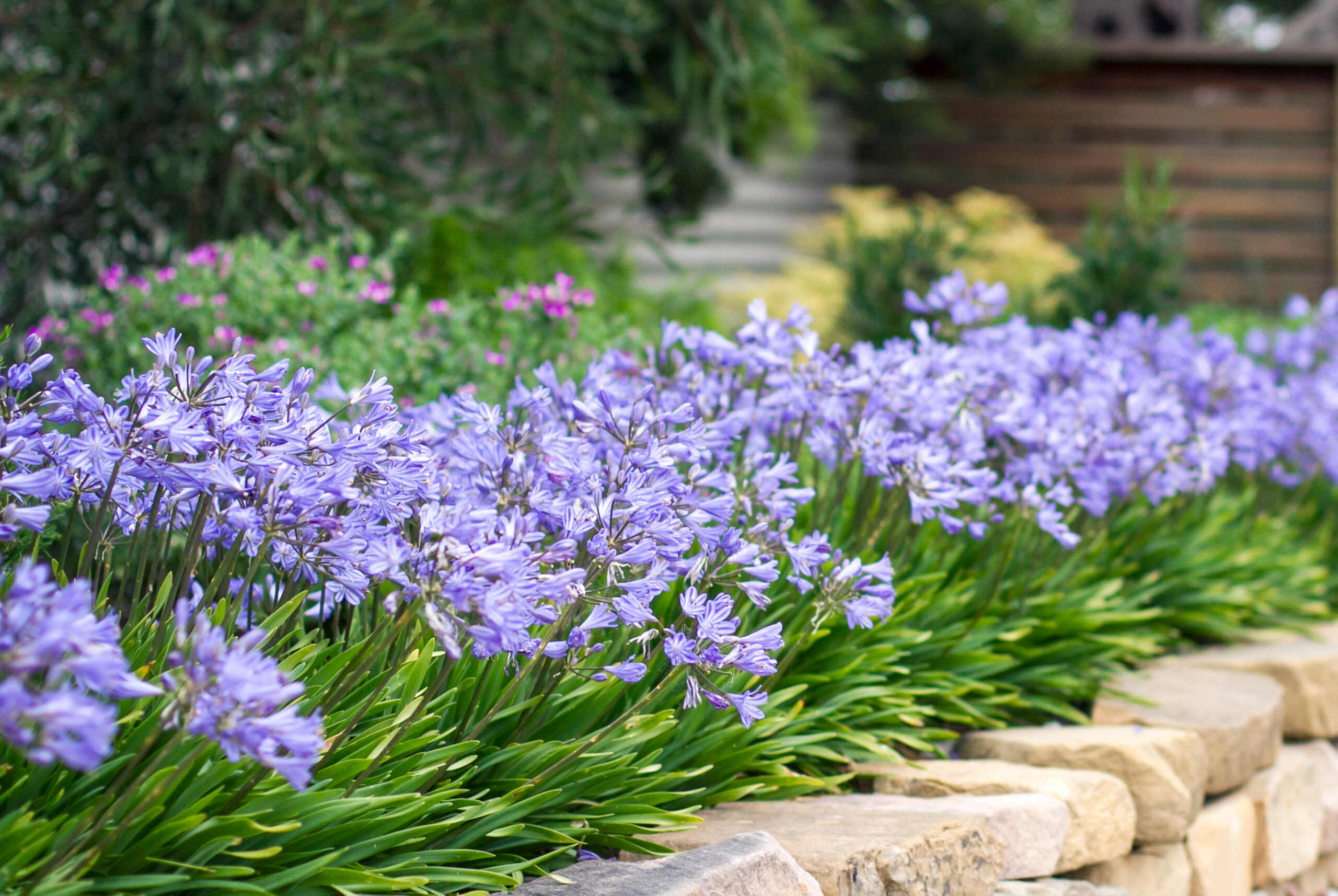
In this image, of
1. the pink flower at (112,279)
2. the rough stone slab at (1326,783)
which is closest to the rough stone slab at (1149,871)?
the rough stone slab at (1326,783)

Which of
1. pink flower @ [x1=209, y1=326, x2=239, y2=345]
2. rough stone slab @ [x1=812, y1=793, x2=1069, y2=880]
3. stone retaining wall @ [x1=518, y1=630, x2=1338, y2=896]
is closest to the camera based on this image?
stone retaining wall @ [x1=518, y1=630, x2=1338, y2=896]

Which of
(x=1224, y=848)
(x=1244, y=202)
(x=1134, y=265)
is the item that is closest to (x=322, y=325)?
(x=1224, y=848)

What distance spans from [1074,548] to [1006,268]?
19.2 ft

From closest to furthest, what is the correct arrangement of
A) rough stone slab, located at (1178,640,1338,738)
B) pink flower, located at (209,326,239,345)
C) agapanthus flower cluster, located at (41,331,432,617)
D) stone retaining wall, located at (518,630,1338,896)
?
agapanthus flower cluster, located at (41,331,432,617) → stone retaining wall, located at (518,630,1338,896) → rough stone slab, located at (1178,640,1338,738) → pink flower, located at (209,326,239,345)

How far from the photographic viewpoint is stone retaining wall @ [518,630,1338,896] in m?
1.75

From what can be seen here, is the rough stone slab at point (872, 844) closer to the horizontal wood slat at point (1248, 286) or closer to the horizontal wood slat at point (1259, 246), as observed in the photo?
the horizontal wood slat at point (1259, 246)

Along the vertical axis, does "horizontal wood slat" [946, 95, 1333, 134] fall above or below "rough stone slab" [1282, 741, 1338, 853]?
above

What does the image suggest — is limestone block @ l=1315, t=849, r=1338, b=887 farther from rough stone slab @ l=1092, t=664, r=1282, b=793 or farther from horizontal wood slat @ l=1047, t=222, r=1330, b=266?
horizontal wood slat @ l=1047, t=222, r=1330, b=266

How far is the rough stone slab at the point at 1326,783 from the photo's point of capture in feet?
10.6

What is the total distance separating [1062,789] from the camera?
7.38 feet

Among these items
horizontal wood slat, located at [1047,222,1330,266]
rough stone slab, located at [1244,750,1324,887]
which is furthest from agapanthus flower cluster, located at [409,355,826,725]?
horizontal wood slat, located at [1047,222,1330,266]

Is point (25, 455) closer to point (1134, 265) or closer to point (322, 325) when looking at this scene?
point (322, 325)

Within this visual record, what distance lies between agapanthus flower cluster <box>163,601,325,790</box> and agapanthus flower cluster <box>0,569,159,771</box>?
46 mm

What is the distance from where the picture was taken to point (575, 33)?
5.36m
